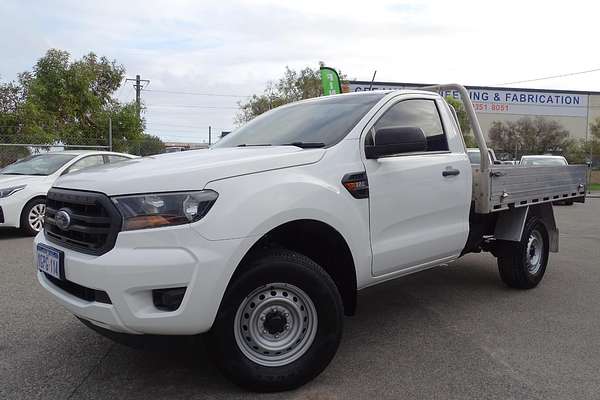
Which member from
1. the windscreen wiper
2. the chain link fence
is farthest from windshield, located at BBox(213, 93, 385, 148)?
the chain link fence

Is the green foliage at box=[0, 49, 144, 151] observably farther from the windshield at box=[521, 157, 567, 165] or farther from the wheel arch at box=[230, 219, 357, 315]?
the wheel arch at box=[230, 219, 357, 315]

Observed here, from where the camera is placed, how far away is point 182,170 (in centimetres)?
291

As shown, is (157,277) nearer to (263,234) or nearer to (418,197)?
(263,234)

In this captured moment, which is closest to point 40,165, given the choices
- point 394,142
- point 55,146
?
point 55,146

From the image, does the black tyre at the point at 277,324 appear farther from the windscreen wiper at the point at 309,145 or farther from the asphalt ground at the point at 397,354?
the windscreen wiper at the point at 309,145

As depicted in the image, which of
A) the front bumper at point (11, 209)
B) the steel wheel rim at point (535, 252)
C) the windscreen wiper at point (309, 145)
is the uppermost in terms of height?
the windscreen wiper at point (309, 145)

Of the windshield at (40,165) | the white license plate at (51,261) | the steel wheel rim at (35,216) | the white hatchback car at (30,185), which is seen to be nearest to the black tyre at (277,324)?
the white license plate at (51,261)

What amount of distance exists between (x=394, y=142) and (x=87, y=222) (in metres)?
2.01

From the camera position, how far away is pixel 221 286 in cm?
283

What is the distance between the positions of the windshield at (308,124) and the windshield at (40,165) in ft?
19.7

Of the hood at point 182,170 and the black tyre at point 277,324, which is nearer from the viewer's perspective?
the hood at point 182,170

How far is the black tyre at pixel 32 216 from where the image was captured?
8.66 m

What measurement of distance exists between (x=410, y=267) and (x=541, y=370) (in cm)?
112

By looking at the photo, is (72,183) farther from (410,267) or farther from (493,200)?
(493,200)
